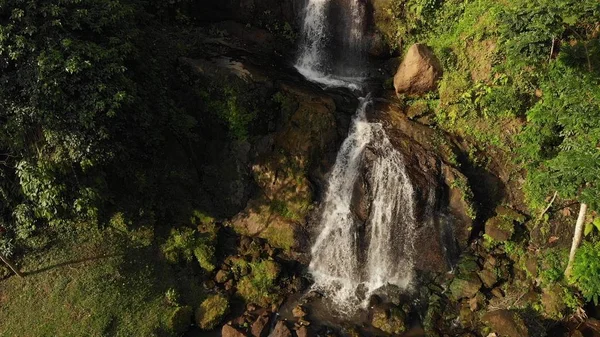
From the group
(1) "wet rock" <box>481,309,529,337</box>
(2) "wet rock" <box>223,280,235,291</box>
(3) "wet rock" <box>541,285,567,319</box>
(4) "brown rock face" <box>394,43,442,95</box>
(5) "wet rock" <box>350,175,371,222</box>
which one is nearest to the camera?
(1) "wet rock" <box>481,309,529,337</box>

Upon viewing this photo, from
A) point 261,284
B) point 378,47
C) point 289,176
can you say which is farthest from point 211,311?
point 378,47

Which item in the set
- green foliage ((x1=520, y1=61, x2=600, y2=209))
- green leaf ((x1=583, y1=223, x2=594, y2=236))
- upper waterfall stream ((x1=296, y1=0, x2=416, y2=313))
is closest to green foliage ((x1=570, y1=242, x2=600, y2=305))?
green leaf ((x1=583, y1=223, x2=594, y2=236))

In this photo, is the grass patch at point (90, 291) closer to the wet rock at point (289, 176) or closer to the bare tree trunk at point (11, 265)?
the bare tree trunk at point (11, 265)

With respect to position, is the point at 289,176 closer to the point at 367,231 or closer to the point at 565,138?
the point at 367,231

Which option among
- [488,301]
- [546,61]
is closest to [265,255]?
[488,301]

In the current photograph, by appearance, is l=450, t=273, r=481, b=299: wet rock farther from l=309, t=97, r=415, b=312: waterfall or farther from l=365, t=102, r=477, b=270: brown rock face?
l=309, t=97, r=415, b=312: waterfall

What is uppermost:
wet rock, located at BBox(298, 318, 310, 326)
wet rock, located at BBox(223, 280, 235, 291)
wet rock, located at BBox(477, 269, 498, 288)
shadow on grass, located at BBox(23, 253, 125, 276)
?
shadow on grass, located at BBox(23, 253, 125, 276)
